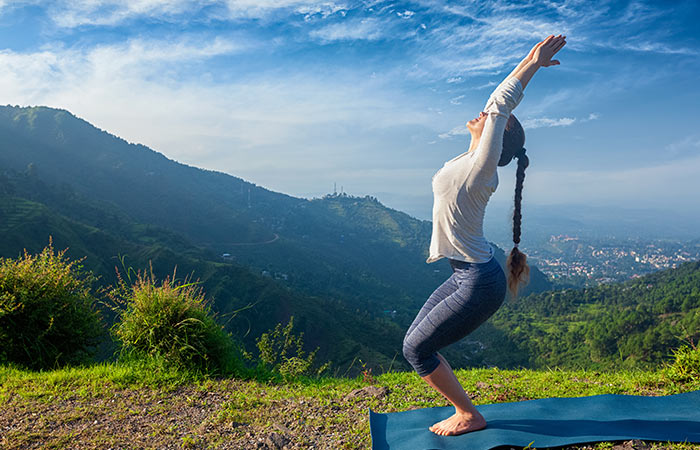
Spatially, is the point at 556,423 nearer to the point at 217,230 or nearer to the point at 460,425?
the point at 460,425

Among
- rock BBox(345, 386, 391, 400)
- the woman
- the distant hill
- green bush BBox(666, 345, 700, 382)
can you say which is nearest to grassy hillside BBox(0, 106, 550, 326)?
the distant hill

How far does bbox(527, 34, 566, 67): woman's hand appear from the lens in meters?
2.22

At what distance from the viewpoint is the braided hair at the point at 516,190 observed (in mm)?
2203

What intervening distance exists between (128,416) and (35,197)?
52730mm

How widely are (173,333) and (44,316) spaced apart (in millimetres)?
1643

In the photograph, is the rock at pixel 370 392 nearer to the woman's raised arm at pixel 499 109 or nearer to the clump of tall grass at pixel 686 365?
the woman's raised arm at pixel 499 109

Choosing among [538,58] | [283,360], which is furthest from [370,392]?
[538,58]

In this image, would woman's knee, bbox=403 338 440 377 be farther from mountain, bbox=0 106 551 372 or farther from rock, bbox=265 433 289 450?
mountain, bbox=0 106 551 372

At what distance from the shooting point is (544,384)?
361 centimetres

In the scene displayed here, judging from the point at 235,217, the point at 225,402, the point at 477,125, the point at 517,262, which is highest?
the point at 235,217

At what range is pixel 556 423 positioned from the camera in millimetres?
2658

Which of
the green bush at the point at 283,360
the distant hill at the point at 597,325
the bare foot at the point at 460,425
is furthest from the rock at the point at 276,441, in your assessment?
the distant hill at the point at 597,325

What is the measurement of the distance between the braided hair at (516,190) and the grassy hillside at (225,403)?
1.06 meters

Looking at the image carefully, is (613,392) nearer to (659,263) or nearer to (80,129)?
(80,129)
